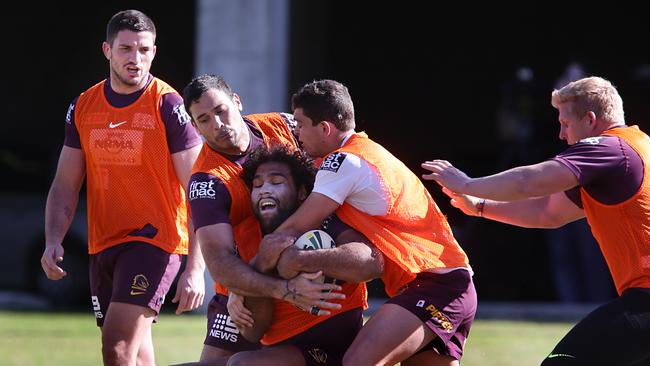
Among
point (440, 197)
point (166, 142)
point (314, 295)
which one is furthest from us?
point (440, 197)

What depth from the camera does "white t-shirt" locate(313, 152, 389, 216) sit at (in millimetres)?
5309

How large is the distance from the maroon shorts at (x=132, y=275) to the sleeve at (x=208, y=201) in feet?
2.92

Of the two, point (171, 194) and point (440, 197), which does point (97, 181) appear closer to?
point (171, 194)

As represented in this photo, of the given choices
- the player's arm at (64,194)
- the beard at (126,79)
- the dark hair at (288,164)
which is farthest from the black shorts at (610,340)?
the player's arm at (64,194)

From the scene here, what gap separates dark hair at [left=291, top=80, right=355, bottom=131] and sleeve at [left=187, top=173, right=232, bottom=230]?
1.77 feet

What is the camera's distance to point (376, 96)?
1978 cm

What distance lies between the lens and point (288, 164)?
5719mm

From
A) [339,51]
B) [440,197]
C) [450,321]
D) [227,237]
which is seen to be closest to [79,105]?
[227,237]

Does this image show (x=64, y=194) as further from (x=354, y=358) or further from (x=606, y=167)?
(x=606, y=167)

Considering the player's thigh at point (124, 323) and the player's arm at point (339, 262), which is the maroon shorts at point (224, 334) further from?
the player's arm at point (339, 262)

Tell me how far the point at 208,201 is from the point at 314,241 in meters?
0.61

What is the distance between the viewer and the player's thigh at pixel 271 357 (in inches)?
217

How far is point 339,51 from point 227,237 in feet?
47.2

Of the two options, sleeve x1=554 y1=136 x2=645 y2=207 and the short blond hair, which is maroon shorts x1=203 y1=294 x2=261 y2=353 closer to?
sleeve x1=554 y1=136 x2=645 y2=207
